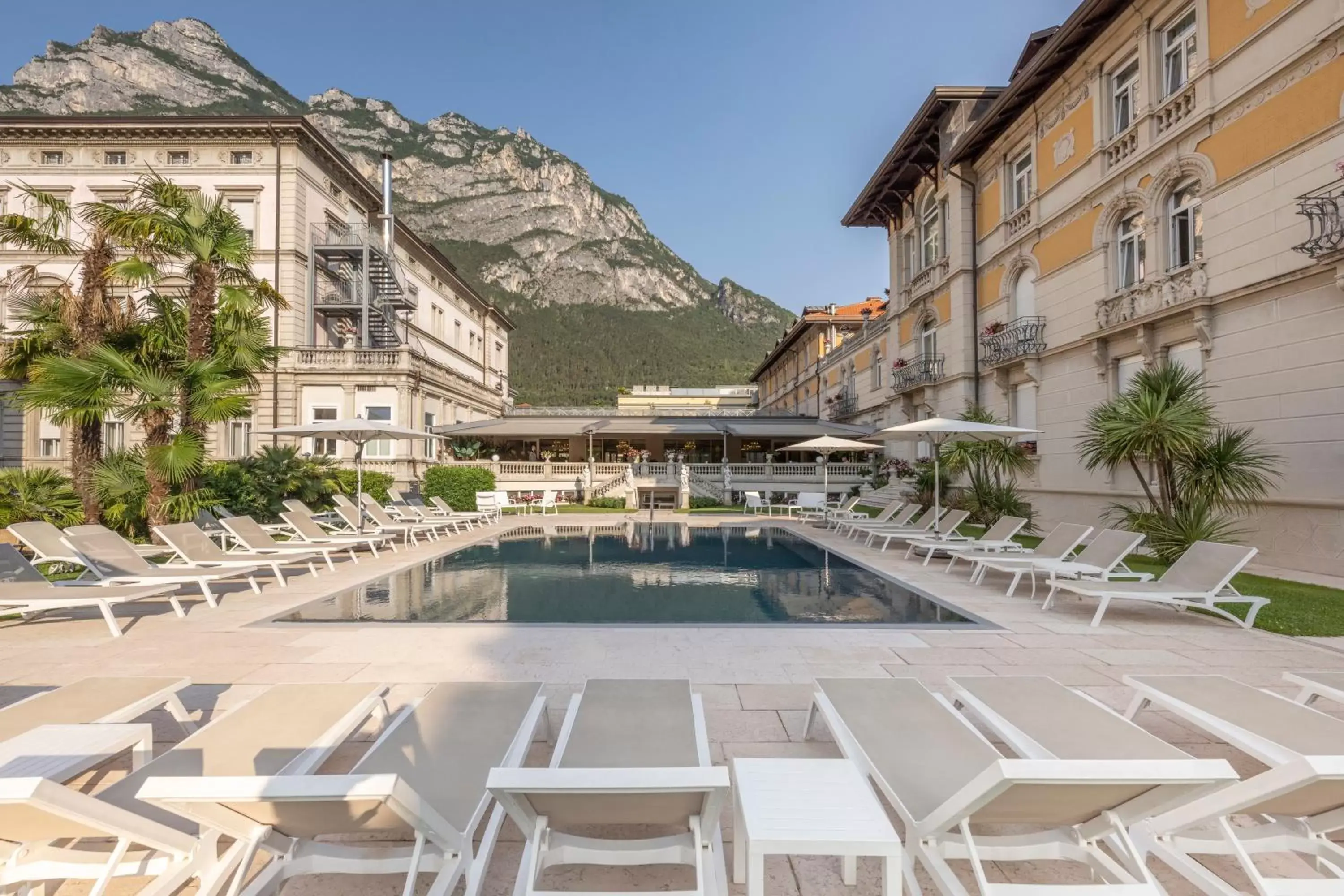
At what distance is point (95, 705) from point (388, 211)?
99.8ft

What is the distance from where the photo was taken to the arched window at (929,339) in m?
21.9

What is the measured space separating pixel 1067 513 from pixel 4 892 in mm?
17738

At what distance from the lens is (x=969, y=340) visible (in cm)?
1967

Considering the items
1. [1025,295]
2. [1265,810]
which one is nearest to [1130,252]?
[1025,295]

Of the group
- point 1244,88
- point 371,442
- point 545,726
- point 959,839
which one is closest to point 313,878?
point 545,726

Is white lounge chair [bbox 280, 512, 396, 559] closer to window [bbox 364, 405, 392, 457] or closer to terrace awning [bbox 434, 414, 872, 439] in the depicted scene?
window [bbox 364, 405, 392, 457]

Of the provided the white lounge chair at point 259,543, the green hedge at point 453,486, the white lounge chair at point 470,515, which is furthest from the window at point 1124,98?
the green hedge at point 453,486

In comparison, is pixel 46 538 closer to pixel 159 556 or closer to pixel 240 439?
pixel 159 556

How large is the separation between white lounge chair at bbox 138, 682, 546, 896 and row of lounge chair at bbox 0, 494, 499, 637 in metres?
5.41

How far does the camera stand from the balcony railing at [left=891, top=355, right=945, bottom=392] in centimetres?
2111

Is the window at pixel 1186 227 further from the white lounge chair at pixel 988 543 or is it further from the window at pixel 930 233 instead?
the window at pixel 930 233

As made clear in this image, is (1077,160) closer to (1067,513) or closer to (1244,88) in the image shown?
(1244,88)

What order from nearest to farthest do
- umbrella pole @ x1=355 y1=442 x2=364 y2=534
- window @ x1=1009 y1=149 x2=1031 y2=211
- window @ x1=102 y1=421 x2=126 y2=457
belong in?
umbrella pole @ x1=355 y1=442 x2=364 y2=534, window @ x1=1009 y1=149 x2=1031 y2=211, window @ x1=102 y1=421 x2=126 y2=457

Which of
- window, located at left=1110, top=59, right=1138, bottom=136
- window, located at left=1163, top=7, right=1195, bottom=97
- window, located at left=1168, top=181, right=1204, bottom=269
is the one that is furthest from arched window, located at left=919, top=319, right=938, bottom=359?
window, located at left=1163, top=7, right=1195, bottom=97
